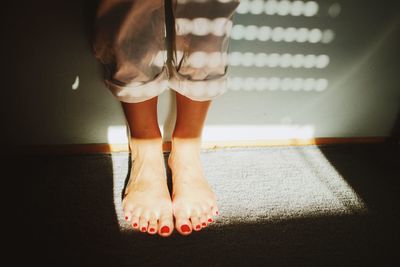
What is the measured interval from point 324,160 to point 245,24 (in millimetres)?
563

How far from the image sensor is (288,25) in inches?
34.8

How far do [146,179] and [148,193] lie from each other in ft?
0.15

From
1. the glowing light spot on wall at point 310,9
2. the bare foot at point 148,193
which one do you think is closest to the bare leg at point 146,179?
the bare foot at point 148,193

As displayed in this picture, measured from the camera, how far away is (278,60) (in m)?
0.94

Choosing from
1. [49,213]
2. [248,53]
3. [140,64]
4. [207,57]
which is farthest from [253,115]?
[49,213]

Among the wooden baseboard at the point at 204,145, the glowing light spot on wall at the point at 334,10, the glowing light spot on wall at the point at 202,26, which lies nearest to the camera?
the glowing light spot on wall at the point at 202,26

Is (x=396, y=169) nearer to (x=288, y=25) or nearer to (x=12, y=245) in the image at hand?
(x=288, y=25)

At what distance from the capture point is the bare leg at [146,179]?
76 centimetres

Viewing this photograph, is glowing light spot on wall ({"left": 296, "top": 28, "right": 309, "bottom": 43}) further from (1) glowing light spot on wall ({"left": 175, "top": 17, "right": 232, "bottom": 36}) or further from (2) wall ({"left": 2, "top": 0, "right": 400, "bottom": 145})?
(1) glowing light spot on wall ({"left": 175, "top": 17, "right": 232, "bottom": 36})

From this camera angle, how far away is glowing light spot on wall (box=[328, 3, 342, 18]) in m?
0.87

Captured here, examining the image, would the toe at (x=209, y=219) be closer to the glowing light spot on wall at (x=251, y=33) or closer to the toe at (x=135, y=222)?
the toe at (x=135, y=222)

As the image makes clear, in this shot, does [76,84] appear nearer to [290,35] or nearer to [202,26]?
[202,26]

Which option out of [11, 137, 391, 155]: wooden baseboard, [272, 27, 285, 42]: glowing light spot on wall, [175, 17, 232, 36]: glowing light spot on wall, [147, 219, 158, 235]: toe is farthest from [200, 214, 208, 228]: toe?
[272, 27, 285, 42]: glowing light spot on wall

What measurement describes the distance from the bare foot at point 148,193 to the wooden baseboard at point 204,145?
0.50ft
